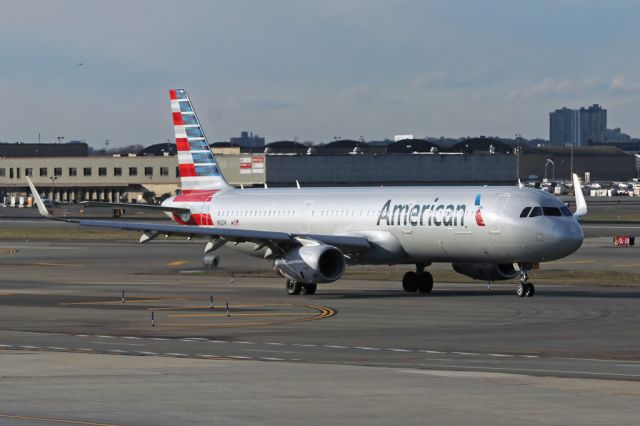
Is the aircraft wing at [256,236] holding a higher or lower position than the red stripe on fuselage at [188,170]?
lower

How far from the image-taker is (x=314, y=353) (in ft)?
114

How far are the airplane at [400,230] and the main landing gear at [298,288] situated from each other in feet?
0.18

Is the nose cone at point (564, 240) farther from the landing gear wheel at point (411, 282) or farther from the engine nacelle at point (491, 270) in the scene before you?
the landing gear wheel at point (411, 282)

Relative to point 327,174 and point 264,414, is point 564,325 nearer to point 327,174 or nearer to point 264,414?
point 264,414

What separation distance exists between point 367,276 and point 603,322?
2803 centimetres

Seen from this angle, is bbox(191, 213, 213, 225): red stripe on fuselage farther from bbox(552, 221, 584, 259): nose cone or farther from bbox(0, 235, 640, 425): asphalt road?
bbox(552, 221, 584, 259): nose cone

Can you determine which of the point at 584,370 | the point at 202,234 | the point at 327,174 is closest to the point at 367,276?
the point at 202,234

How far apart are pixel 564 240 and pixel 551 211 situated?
154 centimetres

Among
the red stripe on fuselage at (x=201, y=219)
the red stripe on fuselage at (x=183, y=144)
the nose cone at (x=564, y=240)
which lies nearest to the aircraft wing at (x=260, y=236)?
the red stripe on fuselage at (x=201, y=219)

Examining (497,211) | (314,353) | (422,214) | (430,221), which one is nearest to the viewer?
(314,353)

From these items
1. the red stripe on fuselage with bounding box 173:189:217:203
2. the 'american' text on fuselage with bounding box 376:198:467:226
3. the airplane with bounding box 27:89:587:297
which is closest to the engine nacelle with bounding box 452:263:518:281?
the airplane with bounding box 27:89:587:297

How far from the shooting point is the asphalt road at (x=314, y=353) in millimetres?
24078

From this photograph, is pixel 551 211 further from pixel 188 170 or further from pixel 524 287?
pixel 188 170

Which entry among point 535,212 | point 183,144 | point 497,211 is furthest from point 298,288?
point 183,144
